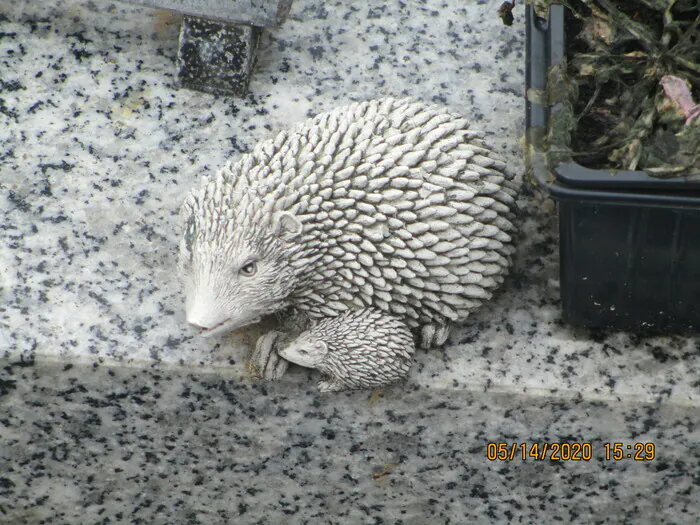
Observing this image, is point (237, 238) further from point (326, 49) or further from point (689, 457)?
point (689, 457)

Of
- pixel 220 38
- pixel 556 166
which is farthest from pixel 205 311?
pixel 220 38

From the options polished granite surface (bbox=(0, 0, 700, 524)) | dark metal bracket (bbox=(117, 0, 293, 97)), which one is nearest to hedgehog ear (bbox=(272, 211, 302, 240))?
polished granite surface (bbox=(0, 0, 700, 524))

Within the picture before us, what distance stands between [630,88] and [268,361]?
0.64 meters

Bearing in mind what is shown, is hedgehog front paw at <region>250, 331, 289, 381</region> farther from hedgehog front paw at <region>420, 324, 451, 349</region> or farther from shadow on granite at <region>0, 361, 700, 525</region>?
hedgehog front paw at <region>420, 324, 451, 349</region>

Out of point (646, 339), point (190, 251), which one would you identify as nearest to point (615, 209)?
point (646, 339)

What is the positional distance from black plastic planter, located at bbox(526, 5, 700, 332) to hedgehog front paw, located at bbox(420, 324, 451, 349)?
182 millimetres

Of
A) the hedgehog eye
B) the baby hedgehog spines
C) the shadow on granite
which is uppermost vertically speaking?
the hedgehog eye

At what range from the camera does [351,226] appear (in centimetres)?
118

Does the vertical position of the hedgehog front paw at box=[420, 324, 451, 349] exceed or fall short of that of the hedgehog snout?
it falls short

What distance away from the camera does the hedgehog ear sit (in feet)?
3.77

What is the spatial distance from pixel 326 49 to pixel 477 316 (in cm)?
61

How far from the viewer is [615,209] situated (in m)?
1.12

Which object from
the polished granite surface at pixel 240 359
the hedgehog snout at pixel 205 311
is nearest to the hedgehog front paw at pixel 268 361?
the polished granite surface at pixel 240 359

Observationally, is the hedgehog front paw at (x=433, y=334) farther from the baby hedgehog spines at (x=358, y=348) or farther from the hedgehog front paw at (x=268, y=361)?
the hedgehog front paw at (x=268, y=361)
